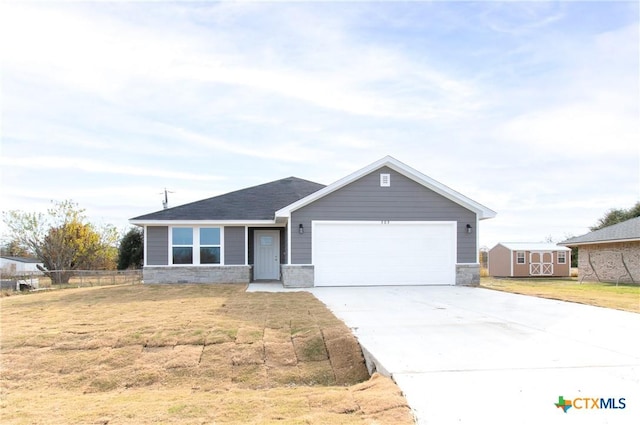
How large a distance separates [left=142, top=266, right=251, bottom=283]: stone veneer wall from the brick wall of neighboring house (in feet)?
64.5

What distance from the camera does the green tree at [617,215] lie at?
130 feet

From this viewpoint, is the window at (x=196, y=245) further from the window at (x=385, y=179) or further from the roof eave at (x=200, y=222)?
the window at (x=385, y=179)

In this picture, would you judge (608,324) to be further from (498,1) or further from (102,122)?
(102,122)

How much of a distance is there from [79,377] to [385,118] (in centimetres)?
1352

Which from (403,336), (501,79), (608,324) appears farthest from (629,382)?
(501,79)

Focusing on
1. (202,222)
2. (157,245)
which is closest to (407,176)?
(202,222)

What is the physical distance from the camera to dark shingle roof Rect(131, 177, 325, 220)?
18.4 m

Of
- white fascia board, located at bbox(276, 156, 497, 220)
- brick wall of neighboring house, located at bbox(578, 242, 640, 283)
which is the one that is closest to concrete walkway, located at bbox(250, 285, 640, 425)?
white fascia board, located at bbox(276, 156, 497, 220)

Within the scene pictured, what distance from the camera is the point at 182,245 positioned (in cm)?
1853

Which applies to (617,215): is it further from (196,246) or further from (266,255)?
(196,246)

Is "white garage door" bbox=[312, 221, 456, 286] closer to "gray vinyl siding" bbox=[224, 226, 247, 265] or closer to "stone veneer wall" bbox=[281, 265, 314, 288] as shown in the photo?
"stone veneer wall" bbox=[281, 265, 314, 288]

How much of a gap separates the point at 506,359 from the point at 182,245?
14.6 m

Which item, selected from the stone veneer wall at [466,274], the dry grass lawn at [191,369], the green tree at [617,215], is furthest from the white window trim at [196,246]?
the green tree at [617,215]

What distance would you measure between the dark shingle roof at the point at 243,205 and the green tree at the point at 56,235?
37.4 feet
